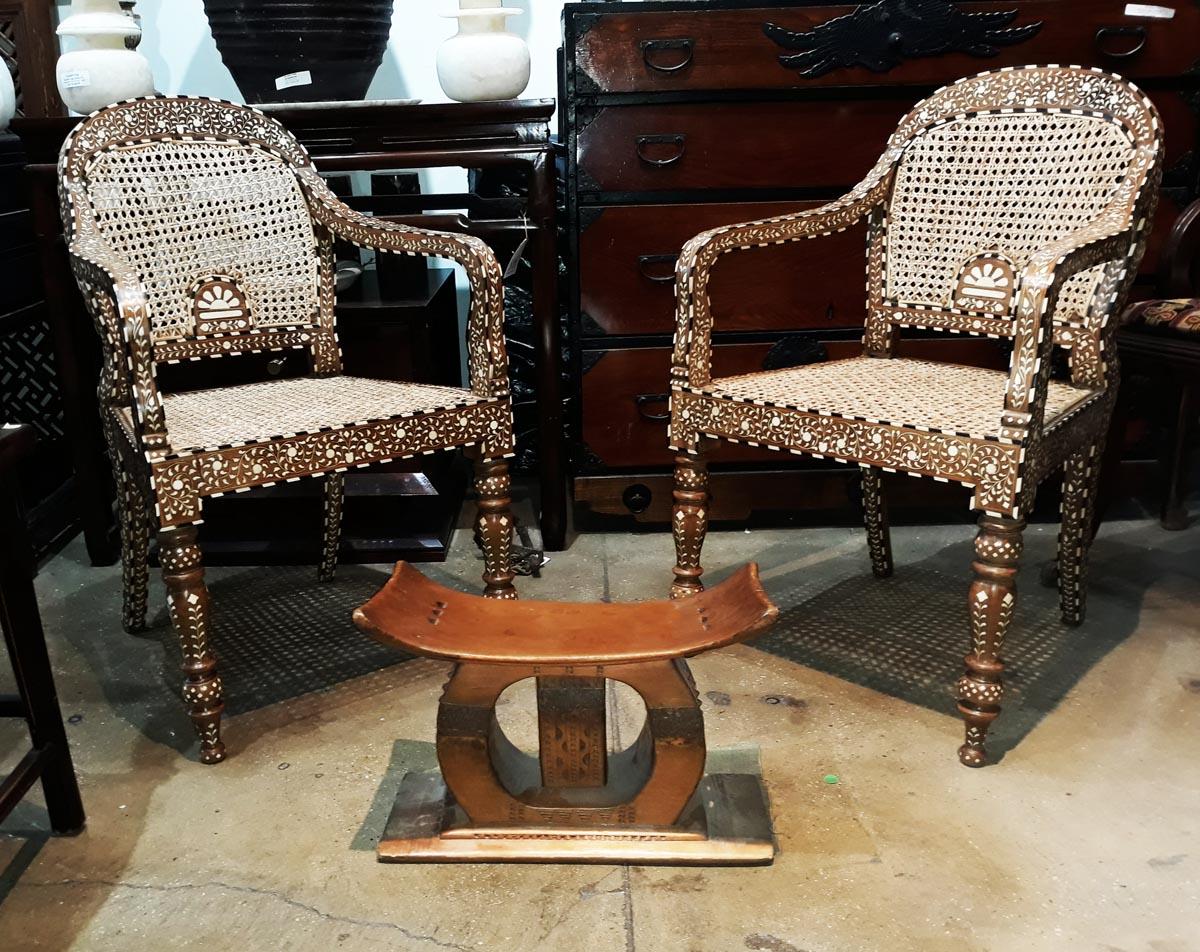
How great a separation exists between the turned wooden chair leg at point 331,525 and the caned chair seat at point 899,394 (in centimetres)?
97

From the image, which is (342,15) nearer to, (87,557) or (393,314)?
(393,314)

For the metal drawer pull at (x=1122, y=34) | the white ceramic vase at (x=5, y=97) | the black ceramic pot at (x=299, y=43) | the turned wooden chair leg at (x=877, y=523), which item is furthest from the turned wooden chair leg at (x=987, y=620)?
the white ceramic vase at (x=5, y=97)

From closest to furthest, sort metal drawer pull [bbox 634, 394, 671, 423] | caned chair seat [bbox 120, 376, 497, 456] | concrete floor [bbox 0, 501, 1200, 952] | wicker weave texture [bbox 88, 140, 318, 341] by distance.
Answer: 1. concrete floor [bbox 0, 501, 1200, 952]
2. caned chair seat [bbox 120, 376, 497, 456]
3. wicker weave texture [bbox 88, 140, 318, 341]
4. metal drawer pull [bbox 634, 394, 671, 423]

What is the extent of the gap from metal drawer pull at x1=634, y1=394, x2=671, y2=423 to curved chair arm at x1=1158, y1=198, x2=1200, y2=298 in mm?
1158

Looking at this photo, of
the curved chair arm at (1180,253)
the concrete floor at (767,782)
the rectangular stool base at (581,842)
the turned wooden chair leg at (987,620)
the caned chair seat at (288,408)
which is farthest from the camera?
the curved chair arm at (1180,253)

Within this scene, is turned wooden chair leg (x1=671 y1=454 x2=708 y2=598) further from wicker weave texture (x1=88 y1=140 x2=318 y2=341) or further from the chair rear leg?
the chair rear leg

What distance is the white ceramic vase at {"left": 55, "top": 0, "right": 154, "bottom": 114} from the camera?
2604 mm

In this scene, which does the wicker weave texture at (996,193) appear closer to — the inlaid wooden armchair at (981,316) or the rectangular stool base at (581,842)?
the inlaid wooden armchair at (981,316)

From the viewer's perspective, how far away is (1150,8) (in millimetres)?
2619

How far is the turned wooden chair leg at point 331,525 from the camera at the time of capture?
2699 mm

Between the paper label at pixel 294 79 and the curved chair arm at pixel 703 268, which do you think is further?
the paper label at pixel 294 79

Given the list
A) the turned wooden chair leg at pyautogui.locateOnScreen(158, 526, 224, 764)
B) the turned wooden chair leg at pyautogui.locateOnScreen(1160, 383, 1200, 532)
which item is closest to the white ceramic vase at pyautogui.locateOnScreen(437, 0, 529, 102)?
the turned wooden chair leg at pyautogui.locateOnScreen(158, 526, 224, 764)

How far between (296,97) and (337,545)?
108cm

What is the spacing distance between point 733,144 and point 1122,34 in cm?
91
